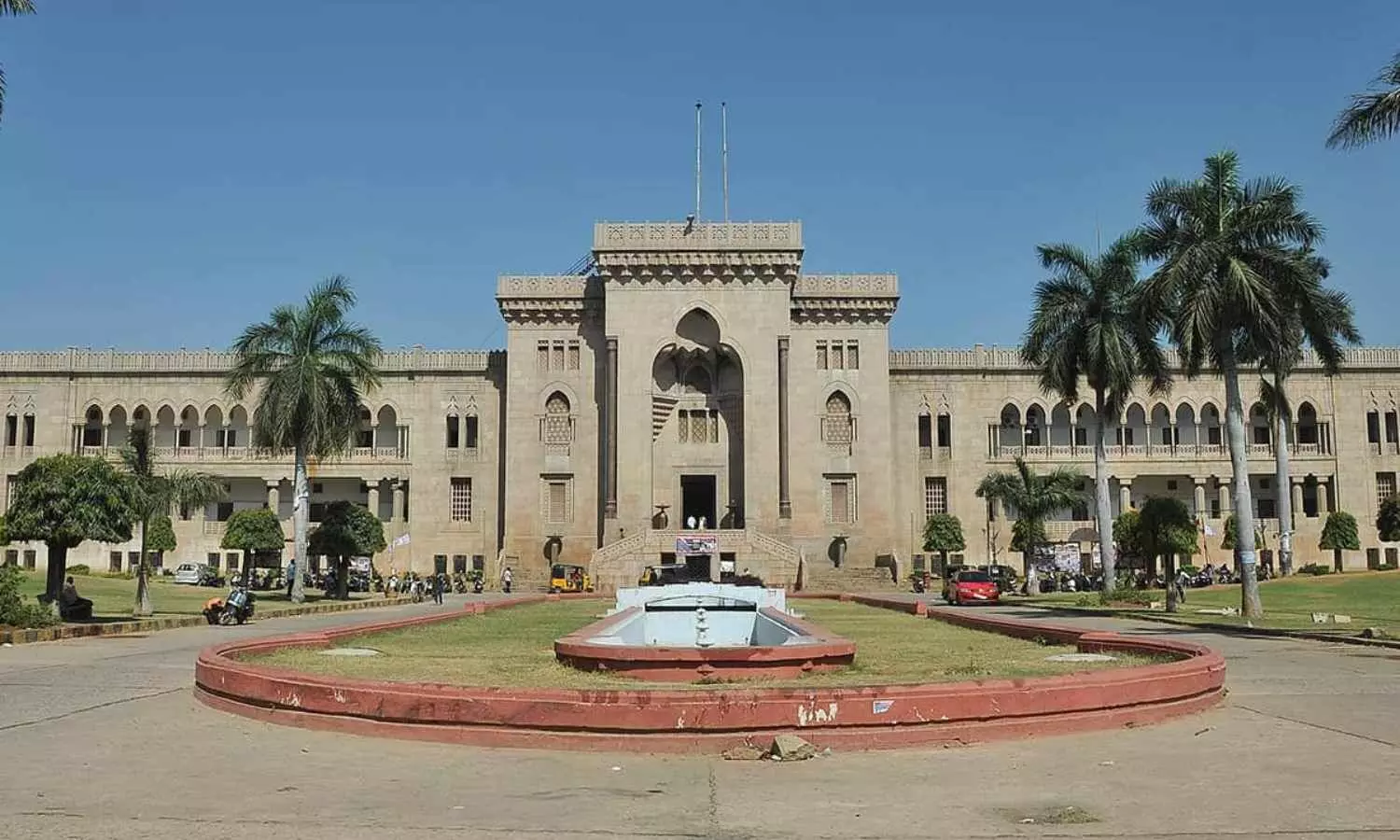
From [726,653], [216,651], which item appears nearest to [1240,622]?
[726,653]

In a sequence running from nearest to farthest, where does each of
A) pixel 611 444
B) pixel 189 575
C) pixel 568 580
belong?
pixel 568 580, pixel 189 575, pixel 611 444

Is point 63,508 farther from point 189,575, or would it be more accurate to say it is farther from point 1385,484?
point 1385,484

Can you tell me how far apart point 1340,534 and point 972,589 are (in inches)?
1051

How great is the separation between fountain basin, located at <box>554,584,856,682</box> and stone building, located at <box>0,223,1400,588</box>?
33.5 meters

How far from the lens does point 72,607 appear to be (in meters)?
25.2

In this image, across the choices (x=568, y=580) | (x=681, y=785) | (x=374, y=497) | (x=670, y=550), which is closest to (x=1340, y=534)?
(x=670, y=550)

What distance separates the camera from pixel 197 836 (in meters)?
6.29

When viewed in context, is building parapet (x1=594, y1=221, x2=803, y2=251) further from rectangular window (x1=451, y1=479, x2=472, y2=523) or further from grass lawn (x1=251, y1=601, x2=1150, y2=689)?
grass lawn (x1=251, y1=601, x2=1150, y2=689)

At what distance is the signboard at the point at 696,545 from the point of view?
174 ft

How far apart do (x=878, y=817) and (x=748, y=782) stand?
124cm

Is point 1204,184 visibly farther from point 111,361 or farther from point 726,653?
point 111,361

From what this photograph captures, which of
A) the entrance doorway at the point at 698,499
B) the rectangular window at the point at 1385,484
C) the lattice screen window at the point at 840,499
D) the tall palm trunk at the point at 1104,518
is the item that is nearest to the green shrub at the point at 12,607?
the tall palm trunk at the point at 1104,518

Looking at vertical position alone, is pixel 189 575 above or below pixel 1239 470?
below

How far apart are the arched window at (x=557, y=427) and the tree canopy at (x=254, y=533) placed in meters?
14.3
